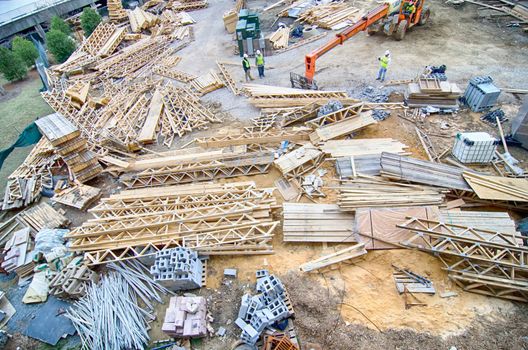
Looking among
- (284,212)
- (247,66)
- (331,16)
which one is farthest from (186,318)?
(331,16)

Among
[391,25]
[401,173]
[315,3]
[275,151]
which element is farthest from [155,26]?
[401,173]

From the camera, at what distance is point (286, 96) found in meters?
16.8

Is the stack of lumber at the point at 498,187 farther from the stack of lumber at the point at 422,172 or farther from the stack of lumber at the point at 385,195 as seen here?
the stack of lumber at the point at 385,195

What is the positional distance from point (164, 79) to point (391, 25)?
16093 millimetres

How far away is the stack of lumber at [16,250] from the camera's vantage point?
1124 centimetres

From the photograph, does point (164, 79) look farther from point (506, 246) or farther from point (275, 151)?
point (506, 246)

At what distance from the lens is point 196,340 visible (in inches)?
344

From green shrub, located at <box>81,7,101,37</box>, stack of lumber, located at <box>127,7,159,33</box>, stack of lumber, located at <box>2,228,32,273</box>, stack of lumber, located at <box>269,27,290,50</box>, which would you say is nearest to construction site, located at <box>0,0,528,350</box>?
stack of lumber, located at <box>2,228,32,273</box>

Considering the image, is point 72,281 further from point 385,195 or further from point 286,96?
point 286,96

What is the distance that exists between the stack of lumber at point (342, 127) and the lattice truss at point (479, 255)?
207 inches

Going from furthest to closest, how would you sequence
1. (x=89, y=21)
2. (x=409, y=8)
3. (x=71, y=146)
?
(x=89, y=21) → (x=409, y=8) → (x=71, y=146)

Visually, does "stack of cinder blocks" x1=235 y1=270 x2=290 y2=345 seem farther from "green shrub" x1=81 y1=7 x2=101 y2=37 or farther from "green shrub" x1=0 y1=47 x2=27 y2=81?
"green shrub" x1=81 y1=7 x2=101 y2=37

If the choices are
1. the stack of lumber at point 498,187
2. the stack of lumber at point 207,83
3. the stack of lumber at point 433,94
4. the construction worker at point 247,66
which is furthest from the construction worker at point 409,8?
the stack of lumber at point 498,187

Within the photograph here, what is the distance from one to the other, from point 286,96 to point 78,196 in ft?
35.7
